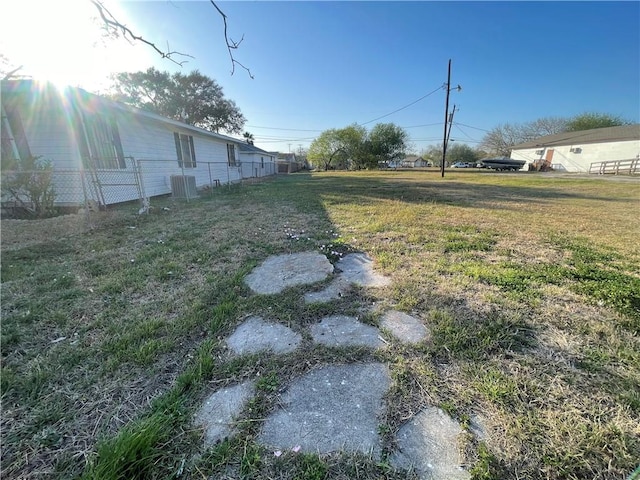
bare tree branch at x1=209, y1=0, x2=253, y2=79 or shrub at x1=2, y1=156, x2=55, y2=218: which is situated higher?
bare tree branch at x1=209, y1=0, x2=253, y2=79

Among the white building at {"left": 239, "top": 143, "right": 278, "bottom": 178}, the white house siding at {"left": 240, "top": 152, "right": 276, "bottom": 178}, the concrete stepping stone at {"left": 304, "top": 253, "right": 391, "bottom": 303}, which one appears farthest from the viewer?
the white house siding at {"left": 240, "top": 152, "right": 276, "bottom": 178}

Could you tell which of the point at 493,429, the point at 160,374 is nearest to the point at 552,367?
the point at 493,429

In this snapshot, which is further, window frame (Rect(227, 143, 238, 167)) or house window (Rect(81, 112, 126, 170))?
window frame (Rect(227, 143, 238, 167))

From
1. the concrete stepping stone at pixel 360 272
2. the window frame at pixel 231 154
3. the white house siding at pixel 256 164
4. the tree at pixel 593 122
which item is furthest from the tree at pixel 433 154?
the concrete stepping stone at pixel 360 272

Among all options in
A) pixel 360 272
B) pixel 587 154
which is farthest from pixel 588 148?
pixel 360 272

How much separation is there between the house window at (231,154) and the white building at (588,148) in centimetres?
2848

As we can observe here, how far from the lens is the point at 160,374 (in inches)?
60.9

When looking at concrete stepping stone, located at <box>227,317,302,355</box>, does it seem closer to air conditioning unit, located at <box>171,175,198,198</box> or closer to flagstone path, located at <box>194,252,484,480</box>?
flagstone path, located at <box>194,252,484,480</box>

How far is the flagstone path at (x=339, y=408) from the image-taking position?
3.72ft

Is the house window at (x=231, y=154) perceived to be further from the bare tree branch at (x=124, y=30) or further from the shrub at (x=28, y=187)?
the bare tree branch at (x=124, y=30)

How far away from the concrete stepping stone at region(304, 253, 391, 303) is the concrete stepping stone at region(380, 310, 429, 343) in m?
0.51

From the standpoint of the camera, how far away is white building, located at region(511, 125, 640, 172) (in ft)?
71.5

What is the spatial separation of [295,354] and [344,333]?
1.31 ft

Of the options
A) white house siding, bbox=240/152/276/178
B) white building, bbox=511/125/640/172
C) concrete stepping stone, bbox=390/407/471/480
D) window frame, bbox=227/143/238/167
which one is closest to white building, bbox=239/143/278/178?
white house siding, bbox=240/152/276/178
